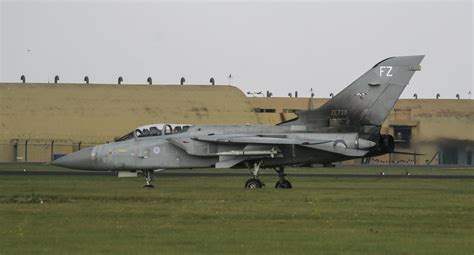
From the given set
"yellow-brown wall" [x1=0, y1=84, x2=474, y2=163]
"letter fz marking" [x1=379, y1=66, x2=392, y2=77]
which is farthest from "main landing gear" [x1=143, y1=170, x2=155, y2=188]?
"yellow-brown wall" [x1=0, y1=84, x2=474, y2=163]

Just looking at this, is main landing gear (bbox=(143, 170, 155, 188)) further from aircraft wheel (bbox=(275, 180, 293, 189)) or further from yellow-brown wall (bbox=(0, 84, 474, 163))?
yellow-brown wall (bbox=(0, 84, 474, 163))

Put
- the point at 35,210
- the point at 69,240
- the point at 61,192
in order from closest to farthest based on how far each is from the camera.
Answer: the point at 69,240, the point at 35,210, the point at 61,192

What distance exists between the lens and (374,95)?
142ft

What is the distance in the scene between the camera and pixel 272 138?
143 feet

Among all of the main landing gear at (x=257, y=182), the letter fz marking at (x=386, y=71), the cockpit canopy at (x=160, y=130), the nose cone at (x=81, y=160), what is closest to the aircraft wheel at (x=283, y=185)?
the main landing gear at (x=257, y=182)

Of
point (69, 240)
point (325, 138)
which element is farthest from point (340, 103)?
point (69, 240)

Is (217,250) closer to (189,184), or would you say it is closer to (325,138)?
(325,138)

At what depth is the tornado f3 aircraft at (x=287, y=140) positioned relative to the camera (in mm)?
43312

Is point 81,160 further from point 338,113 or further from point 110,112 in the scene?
point 110,112

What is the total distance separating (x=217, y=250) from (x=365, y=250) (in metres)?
2.53

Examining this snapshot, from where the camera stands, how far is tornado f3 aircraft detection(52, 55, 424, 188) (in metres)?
43.3

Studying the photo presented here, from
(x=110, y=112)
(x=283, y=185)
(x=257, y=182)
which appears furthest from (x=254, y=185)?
(x=110, y=112)

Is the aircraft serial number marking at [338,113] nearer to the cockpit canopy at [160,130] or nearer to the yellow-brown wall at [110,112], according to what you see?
the cockpit canopy at [160,130]

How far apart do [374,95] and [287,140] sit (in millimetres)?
3492
